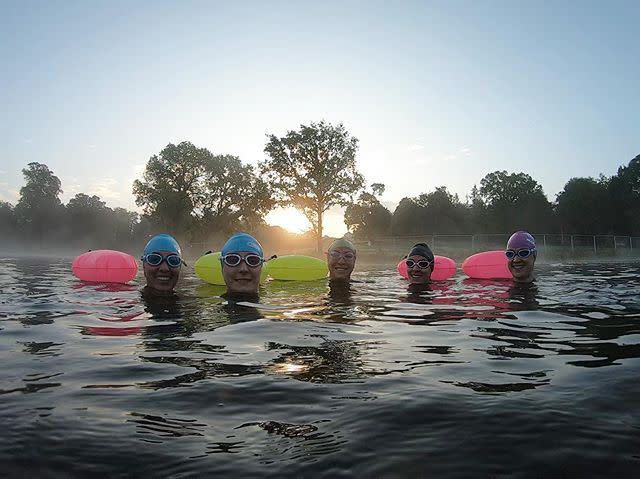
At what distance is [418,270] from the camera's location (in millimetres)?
12125

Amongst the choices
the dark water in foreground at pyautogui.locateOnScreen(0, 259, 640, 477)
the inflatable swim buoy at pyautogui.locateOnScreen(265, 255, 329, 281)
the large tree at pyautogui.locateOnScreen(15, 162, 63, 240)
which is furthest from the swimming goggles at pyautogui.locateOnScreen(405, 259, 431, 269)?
the large tree at pyautogui.locateOnScreen(15, 162, 63, 240)

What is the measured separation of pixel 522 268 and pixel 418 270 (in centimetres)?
258

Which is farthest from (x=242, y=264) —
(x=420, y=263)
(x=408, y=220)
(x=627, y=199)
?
(x=627, y=199)

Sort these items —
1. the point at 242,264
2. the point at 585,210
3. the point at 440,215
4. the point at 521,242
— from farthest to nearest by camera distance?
1. the point at 440,215
2. the point at 585,210
3. the point at 521,242
4. the point at 242,264

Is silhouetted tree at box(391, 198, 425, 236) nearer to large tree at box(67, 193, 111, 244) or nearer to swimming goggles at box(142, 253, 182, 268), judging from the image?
large tree at box(67, 193, 111, 244)

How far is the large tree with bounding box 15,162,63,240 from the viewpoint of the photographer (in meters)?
73.2

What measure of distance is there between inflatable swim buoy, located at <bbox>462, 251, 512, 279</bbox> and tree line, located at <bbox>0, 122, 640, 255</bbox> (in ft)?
101

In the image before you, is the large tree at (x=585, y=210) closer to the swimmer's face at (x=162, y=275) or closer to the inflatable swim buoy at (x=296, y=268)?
the inflatable swim buoy at (x=296, y=268)

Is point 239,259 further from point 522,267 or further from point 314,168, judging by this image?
point 314,168

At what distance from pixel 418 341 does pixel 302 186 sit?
4085 cm

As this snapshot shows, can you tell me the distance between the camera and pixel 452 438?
8.33 ft

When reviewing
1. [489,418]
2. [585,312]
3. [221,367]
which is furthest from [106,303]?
[585,312]

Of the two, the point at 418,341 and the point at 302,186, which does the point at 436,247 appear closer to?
the point at 302,186

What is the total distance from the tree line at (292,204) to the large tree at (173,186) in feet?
0.38
